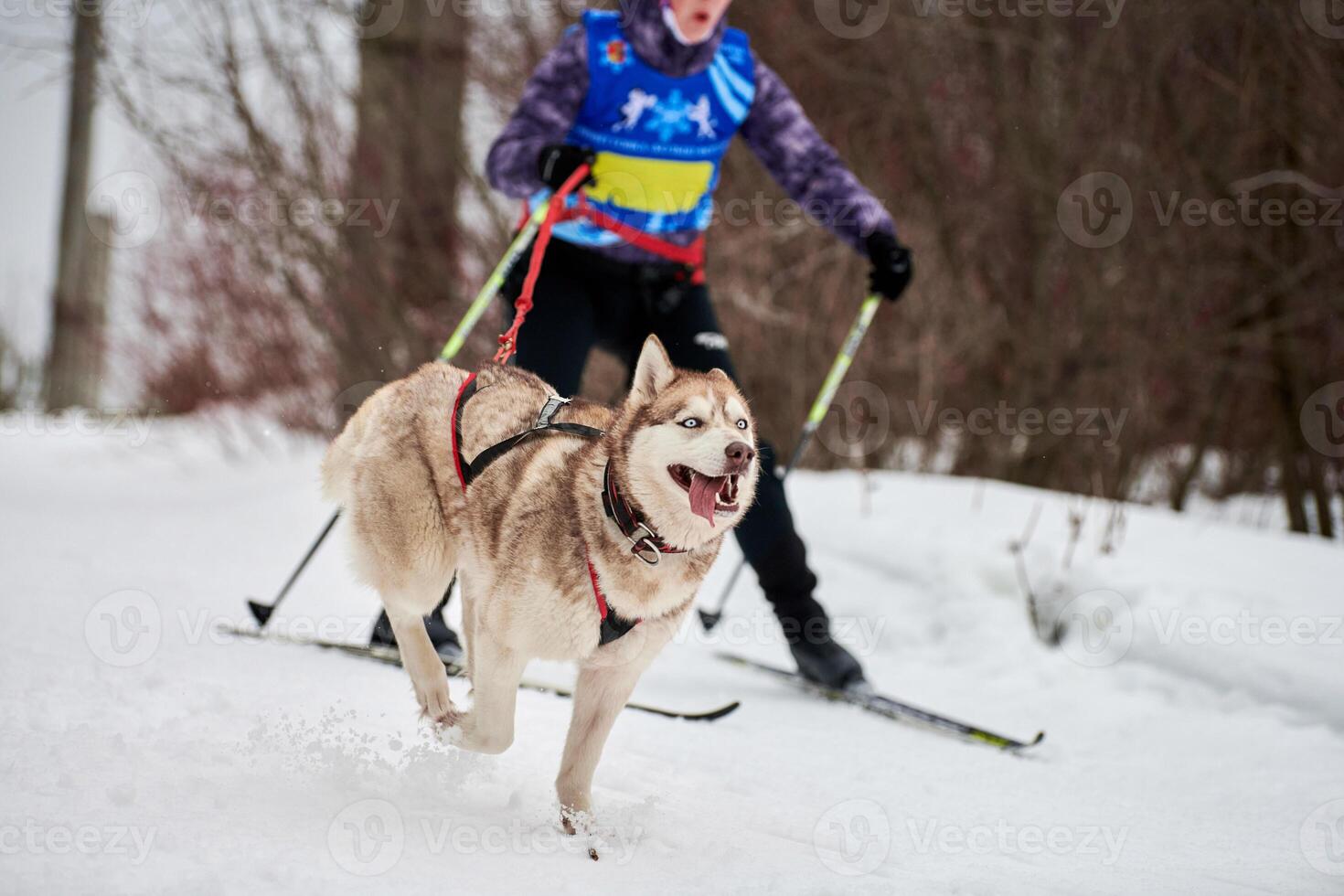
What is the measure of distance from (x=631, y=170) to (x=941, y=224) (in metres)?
5.03

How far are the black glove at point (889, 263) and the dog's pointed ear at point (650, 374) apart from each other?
1700mm

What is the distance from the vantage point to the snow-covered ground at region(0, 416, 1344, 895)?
223 centimetres

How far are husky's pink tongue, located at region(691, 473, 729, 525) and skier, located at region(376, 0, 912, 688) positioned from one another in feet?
3.48

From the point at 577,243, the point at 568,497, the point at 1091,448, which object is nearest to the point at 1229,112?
the point at 1091,448

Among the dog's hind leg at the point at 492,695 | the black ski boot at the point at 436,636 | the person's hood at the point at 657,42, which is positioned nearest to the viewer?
the dog's hind leg at the point at 492,695

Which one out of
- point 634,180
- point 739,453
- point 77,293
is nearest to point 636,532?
point 739,453

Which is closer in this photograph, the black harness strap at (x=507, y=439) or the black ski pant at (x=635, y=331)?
the black harness strap at (x=507, y=439)

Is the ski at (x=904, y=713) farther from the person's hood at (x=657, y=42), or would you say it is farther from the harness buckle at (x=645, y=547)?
the person's hood at (x=657, y=42)

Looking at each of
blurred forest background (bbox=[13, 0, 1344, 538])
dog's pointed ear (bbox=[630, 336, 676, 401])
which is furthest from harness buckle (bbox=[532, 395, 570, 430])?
blurred forest background (bbox=[13, 0, 1344, 538])

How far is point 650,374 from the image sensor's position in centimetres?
241

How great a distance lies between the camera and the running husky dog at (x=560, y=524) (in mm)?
2301

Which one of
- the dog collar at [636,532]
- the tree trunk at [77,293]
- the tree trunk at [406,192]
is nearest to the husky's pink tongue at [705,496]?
the dog collar at [636,532]

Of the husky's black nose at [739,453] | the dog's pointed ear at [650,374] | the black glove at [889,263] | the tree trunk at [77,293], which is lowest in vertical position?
the tree trunk at [77,293]

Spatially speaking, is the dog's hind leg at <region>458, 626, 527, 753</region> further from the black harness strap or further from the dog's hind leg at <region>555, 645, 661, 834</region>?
the black harness strap
